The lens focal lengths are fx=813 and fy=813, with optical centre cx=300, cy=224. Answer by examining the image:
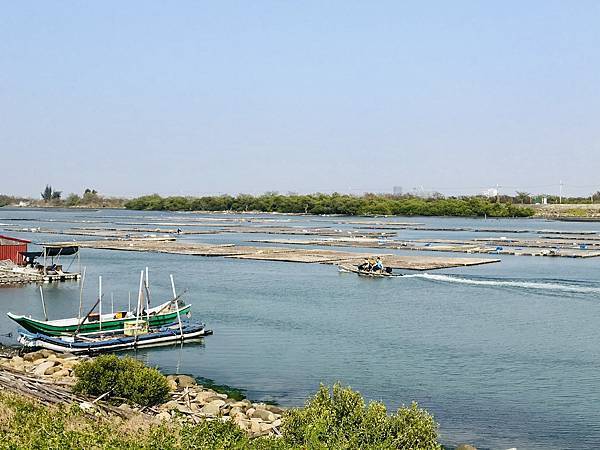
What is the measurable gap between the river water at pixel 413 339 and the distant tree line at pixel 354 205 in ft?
294

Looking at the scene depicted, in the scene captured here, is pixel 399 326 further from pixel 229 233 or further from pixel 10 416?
pixel 229 233

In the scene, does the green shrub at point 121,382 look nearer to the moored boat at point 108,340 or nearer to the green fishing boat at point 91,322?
the moored boat at point 108,340

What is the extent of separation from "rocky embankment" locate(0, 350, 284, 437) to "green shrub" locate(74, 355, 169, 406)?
0.84 feet

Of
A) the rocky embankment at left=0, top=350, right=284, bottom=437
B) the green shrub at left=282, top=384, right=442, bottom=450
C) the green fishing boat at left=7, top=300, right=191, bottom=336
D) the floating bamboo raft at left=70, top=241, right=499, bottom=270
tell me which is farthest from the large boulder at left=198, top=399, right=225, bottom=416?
the floating bamboo raft at left=70, top=241, right=499, bottom=270

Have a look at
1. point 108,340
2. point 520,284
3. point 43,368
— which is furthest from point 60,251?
point 43,368

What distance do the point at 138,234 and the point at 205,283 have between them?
118 feet

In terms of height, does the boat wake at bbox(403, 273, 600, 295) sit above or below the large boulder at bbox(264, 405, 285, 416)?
above

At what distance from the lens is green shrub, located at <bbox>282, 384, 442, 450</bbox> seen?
32.6ft

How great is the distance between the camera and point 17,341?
21.2 meters

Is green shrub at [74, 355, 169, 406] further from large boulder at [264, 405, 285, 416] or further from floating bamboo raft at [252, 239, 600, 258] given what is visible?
floating bamboo raft at [252, 239, 600, 258]

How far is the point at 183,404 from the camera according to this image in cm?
1440

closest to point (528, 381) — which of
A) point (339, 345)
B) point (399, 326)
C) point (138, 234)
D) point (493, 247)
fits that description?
point (339, 345)

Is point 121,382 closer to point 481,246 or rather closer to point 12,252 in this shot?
point 12,252

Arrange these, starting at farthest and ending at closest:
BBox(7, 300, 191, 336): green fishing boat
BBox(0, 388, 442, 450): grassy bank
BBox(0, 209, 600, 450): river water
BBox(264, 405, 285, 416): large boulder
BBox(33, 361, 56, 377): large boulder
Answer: BBox(7, 300, 191, 336): green fishing boat, BBox(33, 361, 56, 377): large boulder, BBox(0, 209, 600, 450): river water, BBox(264, 405, 285, 416): large boulder, BBox(0, 388, 442, 450): grassy bank
